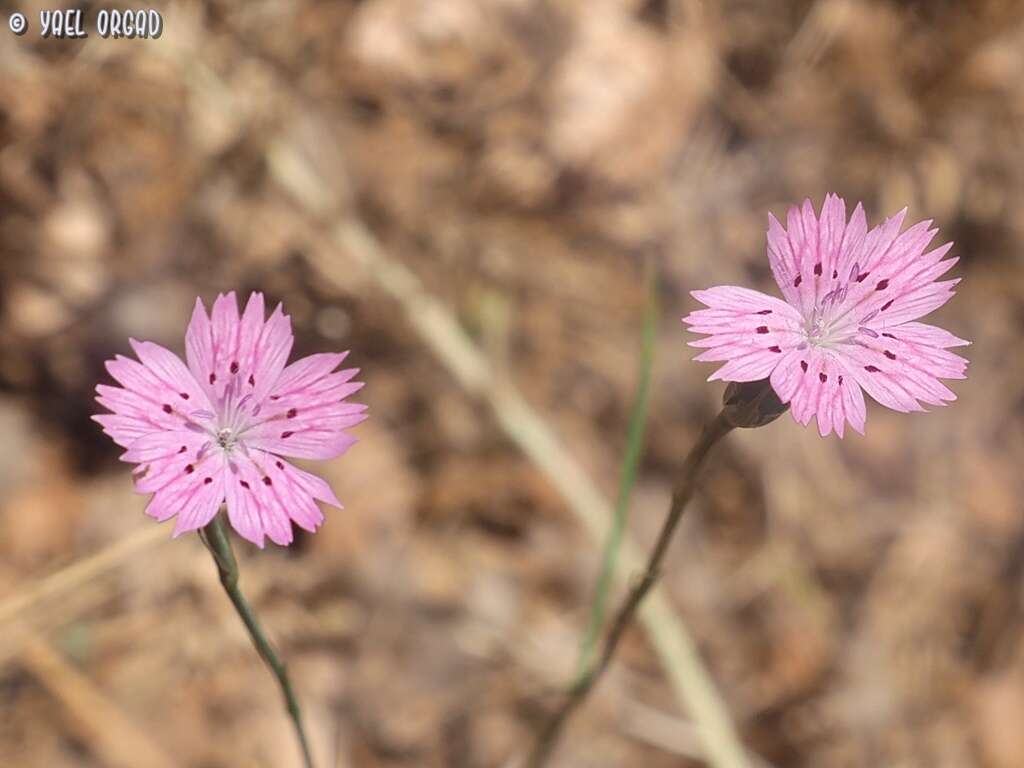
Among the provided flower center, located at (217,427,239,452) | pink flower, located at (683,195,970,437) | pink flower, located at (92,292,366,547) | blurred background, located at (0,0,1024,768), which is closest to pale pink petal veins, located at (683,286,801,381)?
pink flower, located at (683,195,970,437)

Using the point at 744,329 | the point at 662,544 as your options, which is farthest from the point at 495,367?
the point at 744,329

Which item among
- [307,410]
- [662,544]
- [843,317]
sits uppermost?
[843,317]

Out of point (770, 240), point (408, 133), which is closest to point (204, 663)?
point (408, 133)

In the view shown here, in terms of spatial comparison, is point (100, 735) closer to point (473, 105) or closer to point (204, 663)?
point (204, 663)

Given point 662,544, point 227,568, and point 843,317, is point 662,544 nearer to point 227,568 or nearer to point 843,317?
point 843,317

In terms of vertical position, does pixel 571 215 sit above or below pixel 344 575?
above

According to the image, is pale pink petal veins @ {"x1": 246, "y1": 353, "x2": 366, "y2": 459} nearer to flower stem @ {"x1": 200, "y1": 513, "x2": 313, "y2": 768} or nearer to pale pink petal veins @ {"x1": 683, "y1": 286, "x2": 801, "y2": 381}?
flower stem @ {"x1": 200, "y1": 513, "x2": 313, "y2": 768}
